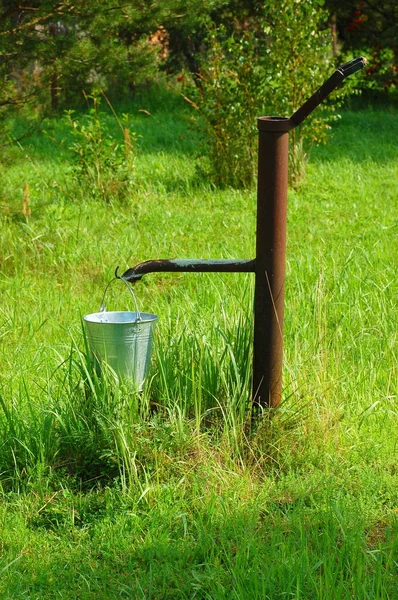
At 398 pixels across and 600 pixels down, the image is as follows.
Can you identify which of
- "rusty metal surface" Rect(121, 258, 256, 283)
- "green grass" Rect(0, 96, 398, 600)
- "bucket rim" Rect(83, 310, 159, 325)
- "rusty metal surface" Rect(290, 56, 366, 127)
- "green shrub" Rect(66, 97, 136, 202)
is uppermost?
"rusty metal surface" Rect(290, 56, 366, 127)

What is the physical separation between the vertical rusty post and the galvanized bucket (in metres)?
0.36

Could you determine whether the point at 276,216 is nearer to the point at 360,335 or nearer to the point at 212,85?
the point at 360,335

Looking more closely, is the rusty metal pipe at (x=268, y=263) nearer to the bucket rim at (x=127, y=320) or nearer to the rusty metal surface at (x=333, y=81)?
the rusty metal surface at (x=333, y=81)

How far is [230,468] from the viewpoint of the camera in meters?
2.76

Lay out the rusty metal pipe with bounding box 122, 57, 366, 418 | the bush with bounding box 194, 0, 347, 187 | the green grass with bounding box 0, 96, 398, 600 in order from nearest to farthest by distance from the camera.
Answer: the green grass with bounding box 0, 96, 398, 600, the rusty metal pipe with bounding box 122, 57, 366, 418, the bush with bounding box 194, 0, 347, 187

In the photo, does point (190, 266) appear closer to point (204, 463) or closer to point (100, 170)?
point (204, 463)

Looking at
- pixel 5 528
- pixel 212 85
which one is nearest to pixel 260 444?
pixel 5 528

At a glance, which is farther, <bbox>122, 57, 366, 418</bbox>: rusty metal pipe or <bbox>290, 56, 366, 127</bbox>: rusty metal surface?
<bbox>122, 57, 366, 418</bbox>: rusty metal pipe

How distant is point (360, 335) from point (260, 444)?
3.74ft

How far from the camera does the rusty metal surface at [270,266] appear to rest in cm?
279

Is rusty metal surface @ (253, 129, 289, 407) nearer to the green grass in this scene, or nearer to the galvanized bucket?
the green grass

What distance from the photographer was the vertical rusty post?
110 inches

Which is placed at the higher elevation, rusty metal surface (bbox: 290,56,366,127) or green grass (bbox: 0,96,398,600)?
rusty metal surface (bbox: 290,56,366,127)

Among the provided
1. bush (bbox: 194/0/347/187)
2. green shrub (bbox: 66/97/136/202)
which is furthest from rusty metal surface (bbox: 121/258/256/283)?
bush (bbox: 194/0/347/187)
